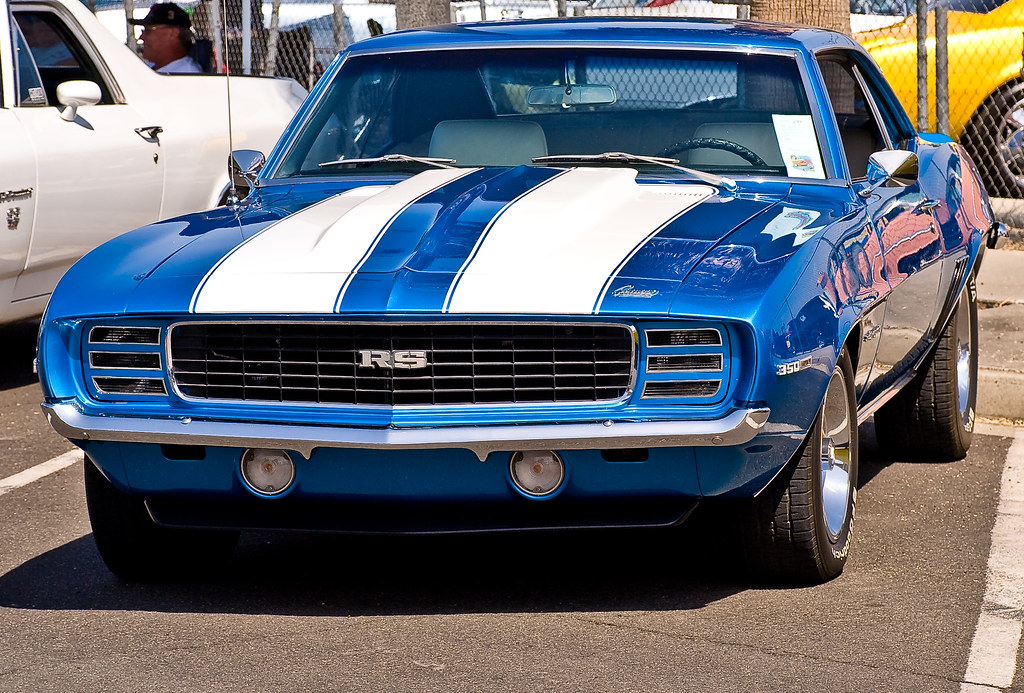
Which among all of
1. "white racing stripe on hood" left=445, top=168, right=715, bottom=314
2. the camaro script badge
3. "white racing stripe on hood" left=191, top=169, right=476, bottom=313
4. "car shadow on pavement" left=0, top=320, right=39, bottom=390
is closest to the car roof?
"white racing stripe on hood" left=445, top=168, right=715, bottom=314

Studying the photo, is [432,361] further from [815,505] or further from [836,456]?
[836,456]

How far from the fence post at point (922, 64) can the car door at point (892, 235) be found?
152 inches

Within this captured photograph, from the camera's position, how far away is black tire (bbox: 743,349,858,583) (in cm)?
404

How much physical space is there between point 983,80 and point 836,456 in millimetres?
7174

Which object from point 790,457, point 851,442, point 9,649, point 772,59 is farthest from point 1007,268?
point 9,649

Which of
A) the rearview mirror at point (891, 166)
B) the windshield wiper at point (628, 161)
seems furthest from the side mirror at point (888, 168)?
the windshield wiper at point (628, 161)

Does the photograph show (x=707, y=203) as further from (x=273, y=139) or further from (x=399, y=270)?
(x=273, y=139)

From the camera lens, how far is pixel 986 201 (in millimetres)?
6297

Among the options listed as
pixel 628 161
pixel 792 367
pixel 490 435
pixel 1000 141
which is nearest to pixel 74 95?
pixel 628 161

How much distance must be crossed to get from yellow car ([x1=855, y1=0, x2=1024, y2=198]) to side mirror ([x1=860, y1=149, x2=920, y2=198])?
18.7ft

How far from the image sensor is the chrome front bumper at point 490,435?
3.72 metres

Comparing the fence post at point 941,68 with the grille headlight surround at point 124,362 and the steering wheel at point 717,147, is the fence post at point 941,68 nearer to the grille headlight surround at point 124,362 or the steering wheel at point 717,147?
the steering wheel at point 717,147

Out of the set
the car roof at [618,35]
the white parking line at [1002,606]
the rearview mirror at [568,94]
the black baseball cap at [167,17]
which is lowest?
the white parking line at [1002,606]

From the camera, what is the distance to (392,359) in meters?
3.83
